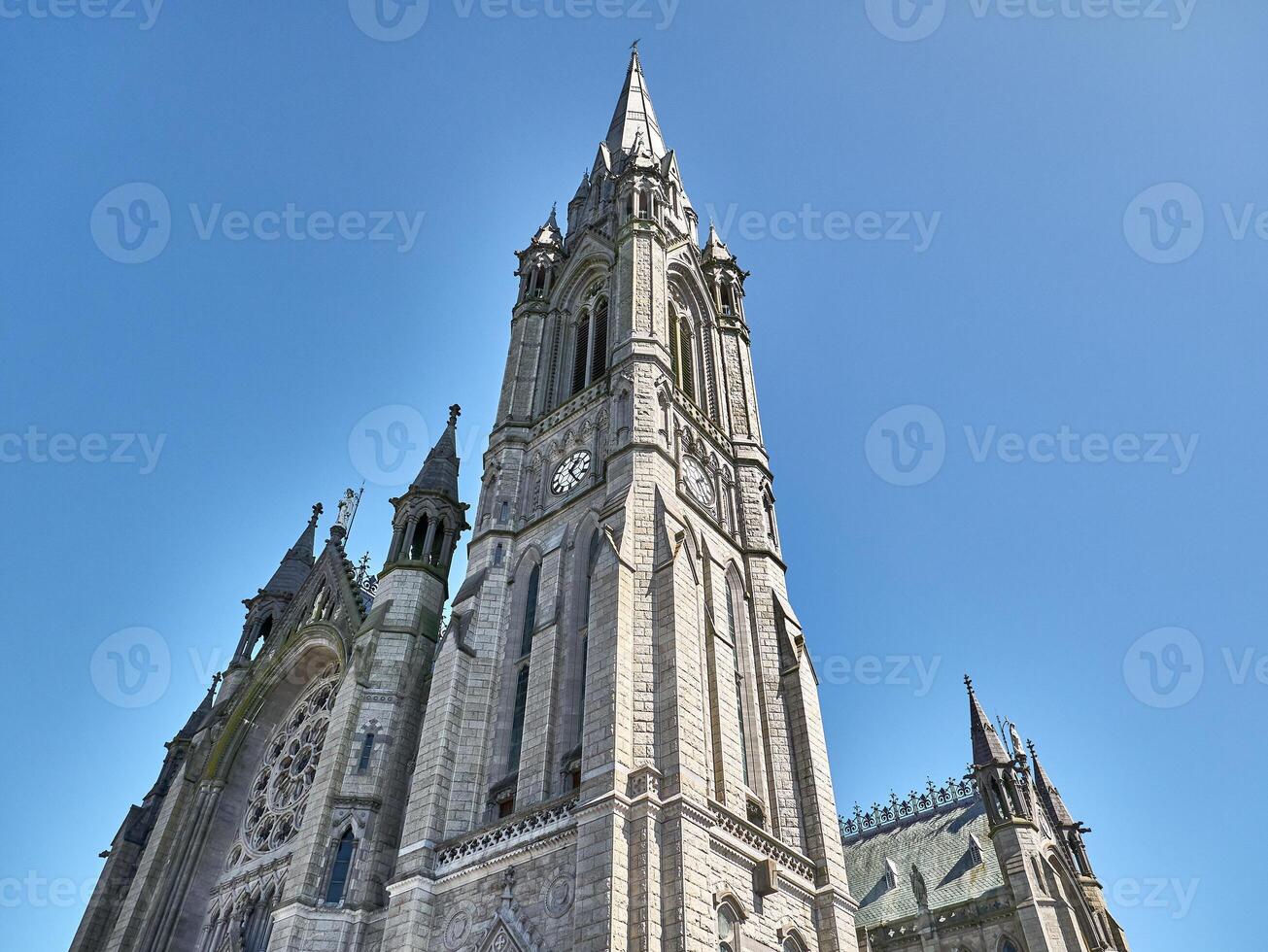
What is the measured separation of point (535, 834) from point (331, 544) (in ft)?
67.1

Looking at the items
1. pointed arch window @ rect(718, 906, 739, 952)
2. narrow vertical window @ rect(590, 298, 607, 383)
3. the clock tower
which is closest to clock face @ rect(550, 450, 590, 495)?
the clock tower

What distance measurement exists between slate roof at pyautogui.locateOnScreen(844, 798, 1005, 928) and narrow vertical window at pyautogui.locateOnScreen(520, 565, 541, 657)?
18.8 m

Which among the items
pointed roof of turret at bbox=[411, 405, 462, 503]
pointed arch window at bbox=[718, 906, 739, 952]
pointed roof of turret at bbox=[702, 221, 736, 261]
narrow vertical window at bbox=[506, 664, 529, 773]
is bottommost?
pointed arch window at bbox=[718, 906, 739, 952]

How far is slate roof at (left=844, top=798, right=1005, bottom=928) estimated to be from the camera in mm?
37375

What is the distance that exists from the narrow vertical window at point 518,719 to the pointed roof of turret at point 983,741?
19.9m

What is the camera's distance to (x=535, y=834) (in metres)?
20.6

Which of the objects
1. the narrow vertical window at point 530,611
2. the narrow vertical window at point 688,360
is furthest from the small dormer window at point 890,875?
the narrow vertical window at point 530,611

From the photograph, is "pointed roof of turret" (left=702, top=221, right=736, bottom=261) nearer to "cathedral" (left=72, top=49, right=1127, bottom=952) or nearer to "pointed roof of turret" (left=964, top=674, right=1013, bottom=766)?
"cathedral" (left=72, top=49, right=1127, bottom=952)

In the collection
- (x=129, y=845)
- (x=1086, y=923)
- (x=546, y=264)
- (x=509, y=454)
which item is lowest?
(x=1086, y=923)

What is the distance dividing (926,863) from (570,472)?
83.1ft

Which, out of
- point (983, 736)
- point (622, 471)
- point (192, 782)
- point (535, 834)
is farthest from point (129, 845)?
point (983, 736)

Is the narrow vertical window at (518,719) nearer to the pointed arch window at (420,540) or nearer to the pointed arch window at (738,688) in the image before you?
the pointed arch window at (738,688)

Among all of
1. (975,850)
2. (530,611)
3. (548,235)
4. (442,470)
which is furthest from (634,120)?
(975,850)

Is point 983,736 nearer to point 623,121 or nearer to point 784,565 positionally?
point 784,565
